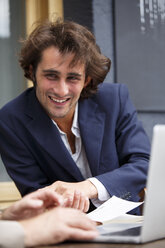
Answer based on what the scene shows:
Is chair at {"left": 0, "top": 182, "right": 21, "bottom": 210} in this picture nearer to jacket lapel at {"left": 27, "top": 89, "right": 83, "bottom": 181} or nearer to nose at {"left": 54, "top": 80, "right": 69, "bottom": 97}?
jacket lapel at {"left": 27, "top": 89, "right": 83, "bottom": 181}

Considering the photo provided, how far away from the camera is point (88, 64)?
6.95ft

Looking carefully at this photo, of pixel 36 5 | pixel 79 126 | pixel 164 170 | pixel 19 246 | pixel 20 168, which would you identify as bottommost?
pixel 20 168

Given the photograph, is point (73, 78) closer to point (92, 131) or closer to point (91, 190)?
point (92, 131)

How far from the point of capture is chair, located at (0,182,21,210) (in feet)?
10.4

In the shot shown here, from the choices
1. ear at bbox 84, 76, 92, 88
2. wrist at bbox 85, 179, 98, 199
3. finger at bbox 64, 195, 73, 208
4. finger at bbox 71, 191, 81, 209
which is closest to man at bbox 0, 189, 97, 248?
finger at bbox 64, 195, 73, 208

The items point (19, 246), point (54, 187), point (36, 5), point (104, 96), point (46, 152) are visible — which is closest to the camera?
point (19, 246)

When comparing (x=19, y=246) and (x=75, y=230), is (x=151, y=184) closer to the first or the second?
(x=75, y=230)

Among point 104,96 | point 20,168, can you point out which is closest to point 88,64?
point 104,96

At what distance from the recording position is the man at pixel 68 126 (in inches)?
79.0

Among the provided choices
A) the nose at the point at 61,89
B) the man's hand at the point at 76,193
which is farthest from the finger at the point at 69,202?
the nose at the point at 61,89

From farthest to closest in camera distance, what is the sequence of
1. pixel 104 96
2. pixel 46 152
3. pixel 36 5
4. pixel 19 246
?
pixel 36 5 → pixel 104 96 → pixel 46 152 → pixel 19 246

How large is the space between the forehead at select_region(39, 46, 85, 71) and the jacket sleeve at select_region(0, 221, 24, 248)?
1.17 meters

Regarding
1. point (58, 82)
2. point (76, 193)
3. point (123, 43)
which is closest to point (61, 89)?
point (58, 82)

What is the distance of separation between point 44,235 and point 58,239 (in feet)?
0.11
